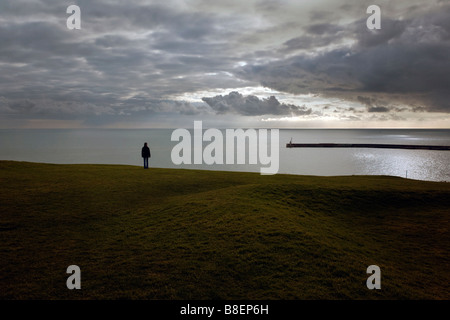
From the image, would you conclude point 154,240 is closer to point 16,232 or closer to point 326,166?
point 16,232

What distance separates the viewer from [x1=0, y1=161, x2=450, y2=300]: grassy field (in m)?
8.27

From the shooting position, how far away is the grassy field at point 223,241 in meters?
8.27

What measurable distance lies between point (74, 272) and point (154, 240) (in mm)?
3378

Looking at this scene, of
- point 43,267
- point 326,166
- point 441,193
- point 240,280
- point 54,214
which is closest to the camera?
point 240,280

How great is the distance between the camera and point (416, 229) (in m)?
15.1

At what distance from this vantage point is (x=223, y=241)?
1134cm

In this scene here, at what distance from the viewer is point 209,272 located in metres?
8.99

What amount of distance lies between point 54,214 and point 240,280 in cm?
1124
